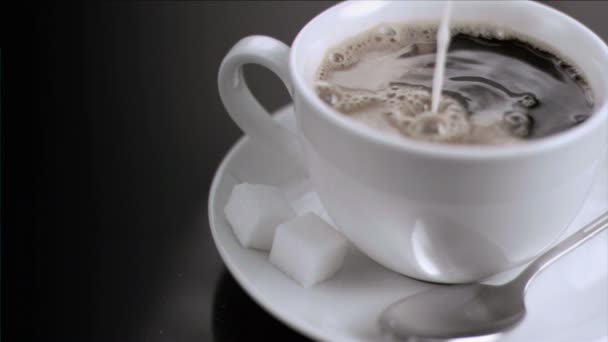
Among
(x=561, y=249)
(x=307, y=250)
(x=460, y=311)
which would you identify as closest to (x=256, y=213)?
(x=307, y=250)

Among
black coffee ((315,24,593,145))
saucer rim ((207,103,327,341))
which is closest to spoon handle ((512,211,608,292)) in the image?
black coffee ((315,24,593,145))

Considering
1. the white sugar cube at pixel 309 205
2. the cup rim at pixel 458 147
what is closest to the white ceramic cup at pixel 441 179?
the cup rim at pixel 458 147

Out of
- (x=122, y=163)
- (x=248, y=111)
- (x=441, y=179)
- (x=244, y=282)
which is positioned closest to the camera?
(x=441, y=179)

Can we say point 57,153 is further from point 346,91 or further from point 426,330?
point 426,330

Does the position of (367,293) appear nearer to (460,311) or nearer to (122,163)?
(460,311)

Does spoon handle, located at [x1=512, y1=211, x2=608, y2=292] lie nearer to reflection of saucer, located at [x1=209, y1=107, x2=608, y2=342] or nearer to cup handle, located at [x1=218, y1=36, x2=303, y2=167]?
reflection of saucer, located at [x1=209, y1=107, x2=608, y2=342]
